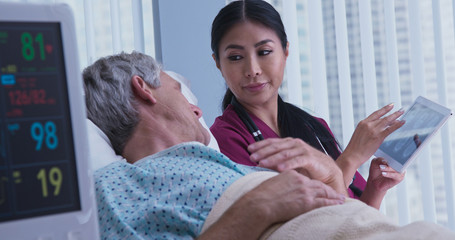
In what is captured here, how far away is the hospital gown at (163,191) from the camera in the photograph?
1.27m

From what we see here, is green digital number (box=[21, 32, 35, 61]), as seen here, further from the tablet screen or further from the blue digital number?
the tablet screen

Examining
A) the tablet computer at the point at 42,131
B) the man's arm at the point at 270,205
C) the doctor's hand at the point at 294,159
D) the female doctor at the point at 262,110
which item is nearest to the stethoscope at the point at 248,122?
the female doctor at the point at 262,110

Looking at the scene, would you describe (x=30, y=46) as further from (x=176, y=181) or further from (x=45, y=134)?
(x=176, y=181)

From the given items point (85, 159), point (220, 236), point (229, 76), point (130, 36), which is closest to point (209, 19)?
point (130, 36)

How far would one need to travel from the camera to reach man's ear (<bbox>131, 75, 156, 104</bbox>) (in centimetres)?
156

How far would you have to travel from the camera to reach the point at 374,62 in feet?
9.39

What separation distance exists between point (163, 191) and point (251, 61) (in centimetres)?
75

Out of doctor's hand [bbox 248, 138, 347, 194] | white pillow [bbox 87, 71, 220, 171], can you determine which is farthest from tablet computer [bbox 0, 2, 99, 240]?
white pillow [bbox 87, 71, 220, 171]

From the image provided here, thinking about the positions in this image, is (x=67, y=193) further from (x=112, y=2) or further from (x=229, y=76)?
(x=112, y=2)

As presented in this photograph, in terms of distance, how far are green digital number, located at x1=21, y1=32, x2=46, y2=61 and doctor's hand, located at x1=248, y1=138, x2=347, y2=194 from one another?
65 cm

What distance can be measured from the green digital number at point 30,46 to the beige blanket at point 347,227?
60cm

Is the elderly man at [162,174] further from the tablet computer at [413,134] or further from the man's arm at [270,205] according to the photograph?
the tablet computer at [413,134]

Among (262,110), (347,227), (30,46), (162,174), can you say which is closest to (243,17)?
(262,110)

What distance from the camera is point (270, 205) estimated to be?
3.90 feet
